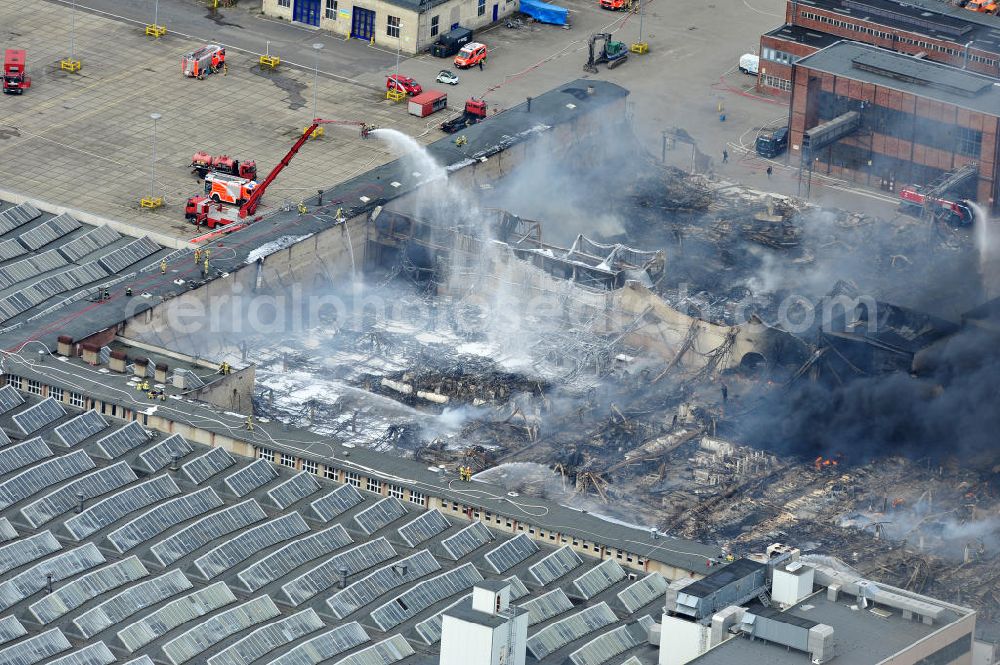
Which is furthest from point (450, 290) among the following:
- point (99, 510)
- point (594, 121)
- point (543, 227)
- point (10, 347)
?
point (99, 510)

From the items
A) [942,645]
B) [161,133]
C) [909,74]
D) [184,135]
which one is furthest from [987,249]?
[942,645]

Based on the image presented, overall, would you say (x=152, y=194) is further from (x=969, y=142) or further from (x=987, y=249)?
(x=969, y=142)

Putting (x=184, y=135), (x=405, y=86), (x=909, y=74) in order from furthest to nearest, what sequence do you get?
1. (x=405, y=86)
2. (x=909, y=74)
3. (x=184, y=135)

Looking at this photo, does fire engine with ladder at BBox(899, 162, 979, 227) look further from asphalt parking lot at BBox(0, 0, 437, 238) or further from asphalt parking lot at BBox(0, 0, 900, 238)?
asphalt parking lot at BBox(0, 0, 437, 238)

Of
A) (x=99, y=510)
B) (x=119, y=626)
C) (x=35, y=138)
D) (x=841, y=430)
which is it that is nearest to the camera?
(x=119, y=626)

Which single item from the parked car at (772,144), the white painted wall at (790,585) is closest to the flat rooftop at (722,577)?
the white painted wall at (790,585)

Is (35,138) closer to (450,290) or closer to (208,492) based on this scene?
(450,290)
